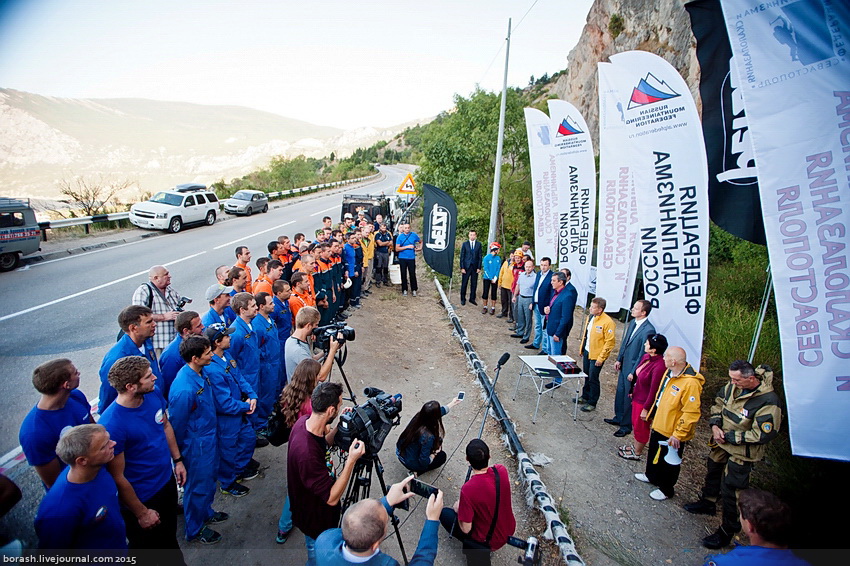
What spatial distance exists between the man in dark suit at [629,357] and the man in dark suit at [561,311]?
4.43 ft

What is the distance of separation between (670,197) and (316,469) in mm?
5769

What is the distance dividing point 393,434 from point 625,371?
3.45 m

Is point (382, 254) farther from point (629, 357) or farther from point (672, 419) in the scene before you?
point (672, 419)

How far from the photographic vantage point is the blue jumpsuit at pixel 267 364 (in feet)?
16.6

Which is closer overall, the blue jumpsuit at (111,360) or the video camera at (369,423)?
the video camera at (369,423)

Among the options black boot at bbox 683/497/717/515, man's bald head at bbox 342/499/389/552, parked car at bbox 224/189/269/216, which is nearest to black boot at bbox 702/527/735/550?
black boot at bbox 683/497/717/515

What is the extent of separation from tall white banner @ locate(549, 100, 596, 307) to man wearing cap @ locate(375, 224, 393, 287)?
16.4 feet

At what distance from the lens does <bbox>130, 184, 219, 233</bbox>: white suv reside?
17.8m

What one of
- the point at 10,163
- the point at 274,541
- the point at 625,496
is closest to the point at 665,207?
the point at 625,496

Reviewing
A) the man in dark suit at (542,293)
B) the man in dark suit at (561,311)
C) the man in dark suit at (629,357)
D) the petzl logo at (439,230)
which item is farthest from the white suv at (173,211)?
the man in dark suit at (629,357)

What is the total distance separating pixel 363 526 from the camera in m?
2.11

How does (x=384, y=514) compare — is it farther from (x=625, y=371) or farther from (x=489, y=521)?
(x=625, y=371)

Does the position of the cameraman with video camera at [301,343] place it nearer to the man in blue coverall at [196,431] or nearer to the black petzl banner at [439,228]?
the man in blue coverall at [196,431]

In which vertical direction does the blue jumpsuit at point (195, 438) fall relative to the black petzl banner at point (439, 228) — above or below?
below
